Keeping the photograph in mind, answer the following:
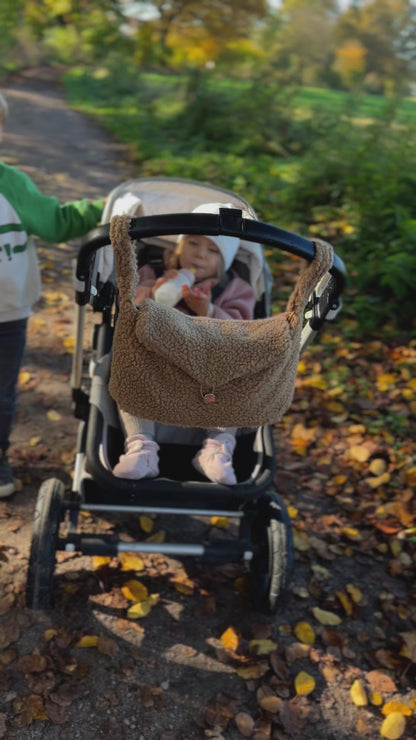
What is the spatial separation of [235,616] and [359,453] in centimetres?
149

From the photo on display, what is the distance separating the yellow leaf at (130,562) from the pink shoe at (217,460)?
74 cm

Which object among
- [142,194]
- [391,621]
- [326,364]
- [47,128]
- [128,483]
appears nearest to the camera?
[128,483]

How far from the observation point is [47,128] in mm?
12898

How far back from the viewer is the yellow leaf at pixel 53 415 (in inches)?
155

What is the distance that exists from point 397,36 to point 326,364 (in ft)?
73.4

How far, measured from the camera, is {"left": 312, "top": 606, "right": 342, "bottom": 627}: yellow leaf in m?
2.87

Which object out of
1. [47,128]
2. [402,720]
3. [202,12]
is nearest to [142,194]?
[402,720]

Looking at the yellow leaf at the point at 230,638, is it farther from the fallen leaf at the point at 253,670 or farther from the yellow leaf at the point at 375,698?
the yellow leaf at the point at 375,698

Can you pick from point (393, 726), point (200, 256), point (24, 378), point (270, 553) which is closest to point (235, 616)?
point (270, 553)

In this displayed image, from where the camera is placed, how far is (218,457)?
2447 mm

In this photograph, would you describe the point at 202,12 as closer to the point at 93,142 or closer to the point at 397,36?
the point at 397,36

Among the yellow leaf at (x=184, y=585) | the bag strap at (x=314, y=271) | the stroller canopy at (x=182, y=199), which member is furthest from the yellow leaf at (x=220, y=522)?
the bag strap at (x=314, y=271)

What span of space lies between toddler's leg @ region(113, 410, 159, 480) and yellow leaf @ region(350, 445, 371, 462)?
176 centimetres

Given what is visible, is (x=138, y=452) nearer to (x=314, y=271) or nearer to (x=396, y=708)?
(x=314, y=271)
